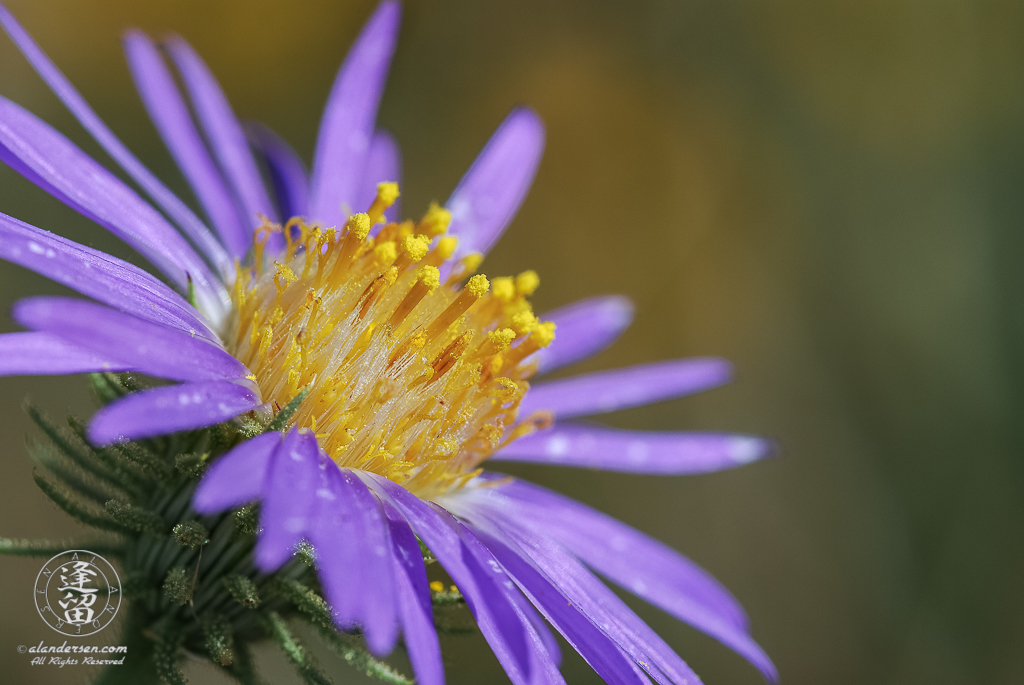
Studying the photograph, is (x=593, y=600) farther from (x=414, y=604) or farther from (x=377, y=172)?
(x=377, y=172)

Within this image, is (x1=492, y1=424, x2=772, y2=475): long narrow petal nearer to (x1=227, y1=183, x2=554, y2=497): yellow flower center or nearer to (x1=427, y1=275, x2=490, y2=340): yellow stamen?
(x1=227, y1=183, x2=554, y2=497): yellow flower center

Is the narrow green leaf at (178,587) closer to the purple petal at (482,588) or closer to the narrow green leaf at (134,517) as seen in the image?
the narrow green leaf at (134,517)

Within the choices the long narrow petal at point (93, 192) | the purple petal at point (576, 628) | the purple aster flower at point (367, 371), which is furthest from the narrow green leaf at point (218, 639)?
the long narrow petal at point (93, 192)

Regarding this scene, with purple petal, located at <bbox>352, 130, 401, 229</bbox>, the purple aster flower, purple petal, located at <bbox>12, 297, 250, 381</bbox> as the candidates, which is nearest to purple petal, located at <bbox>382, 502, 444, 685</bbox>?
the purple aster flower

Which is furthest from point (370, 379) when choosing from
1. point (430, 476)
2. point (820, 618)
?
point (820, 618)

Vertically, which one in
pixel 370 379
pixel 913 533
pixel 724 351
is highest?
pixel 724 351

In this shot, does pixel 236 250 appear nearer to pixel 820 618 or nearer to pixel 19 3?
pixel 19 3
